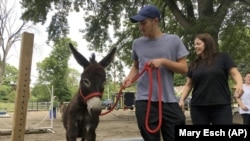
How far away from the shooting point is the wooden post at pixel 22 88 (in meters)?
4.38

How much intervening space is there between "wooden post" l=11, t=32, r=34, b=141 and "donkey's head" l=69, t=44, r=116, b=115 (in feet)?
3.03

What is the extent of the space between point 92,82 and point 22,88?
105cm

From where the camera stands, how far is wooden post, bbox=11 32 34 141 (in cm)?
438

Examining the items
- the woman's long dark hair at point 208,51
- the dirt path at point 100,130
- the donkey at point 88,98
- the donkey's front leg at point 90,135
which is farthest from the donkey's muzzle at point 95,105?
the dirt path at point 100,130

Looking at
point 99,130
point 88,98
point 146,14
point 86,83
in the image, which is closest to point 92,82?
point 86,83

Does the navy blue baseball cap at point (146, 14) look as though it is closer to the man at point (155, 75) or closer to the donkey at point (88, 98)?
the man at point (155, 75)

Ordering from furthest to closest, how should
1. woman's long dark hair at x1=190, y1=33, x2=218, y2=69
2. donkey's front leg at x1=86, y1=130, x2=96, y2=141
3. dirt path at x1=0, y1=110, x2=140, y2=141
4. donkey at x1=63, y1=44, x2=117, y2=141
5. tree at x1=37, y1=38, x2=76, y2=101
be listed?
1. tree at x1=37, y1=38, x2=76, y2=101
2. dirt path at x1=0, y1=110, x2=140, y2=141
3. donkey's front leg at x1=86, y1=130, x2=96, y2=141
4. woman's long dark hair at x1=190, y1=33, x2=218, y2=69
5. donkey at x1=63, y1=44, x2=117, y2=141

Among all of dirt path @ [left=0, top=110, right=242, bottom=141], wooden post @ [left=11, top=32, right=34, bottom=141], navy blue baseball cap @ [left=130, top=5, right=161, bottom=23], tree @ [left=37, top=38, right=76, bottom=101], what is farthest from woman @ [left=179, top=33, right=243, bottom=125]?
tree @ [left=37, top=38, right=76, bottom=101]

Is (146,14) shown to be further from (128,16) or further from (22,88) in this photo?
(128,16)

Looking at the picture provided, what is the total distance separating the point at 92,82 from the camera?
5.12 meters

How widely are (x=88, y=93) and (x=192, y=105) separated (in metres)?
1.53

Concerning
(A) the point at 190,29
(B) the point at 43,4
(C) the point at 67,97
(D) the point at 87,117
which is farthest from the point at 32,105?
(D) the point at 87,117

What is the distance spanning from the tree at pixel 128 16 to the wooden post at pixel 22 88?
36.0 ft

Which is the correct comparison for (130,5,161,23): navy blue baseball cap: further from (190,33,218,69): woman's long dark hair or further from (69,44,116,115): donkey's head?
(190,33,218,69): woman's long dark hair
